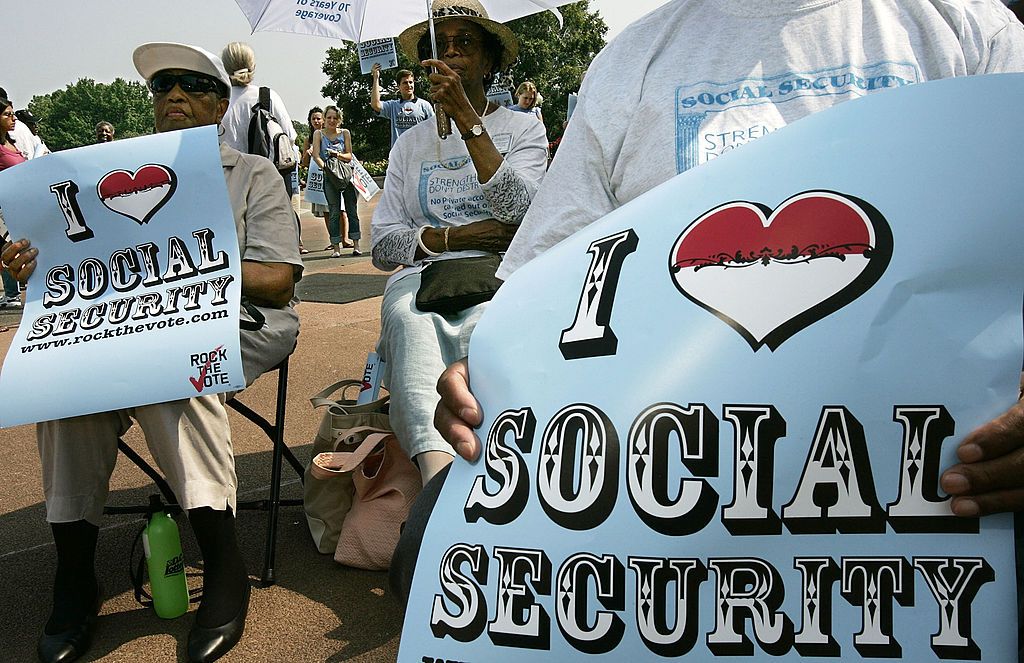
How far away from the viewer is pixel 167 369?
2615 millimetres

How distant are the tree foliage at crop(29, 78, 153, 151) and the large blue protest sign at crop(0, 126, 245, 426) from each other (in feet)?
355

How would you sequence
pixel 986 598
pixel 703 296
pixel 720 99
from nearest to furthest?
pixel 986 598 < pixel 703 296 < pixel 720 99

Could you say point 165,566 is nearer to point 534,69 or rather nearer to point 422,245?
point 422,245

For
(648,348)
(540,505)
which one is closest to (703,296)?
(648,348)

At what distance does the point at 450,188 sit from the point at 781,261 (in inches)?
104

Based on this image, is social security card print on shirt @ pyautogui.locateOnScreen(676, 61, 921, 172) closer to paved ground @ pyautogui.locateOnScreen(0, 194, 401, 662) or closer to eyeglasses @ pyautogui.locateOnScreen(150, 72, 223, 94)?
paved ground @ pyautogui.locateOnScreen(0, 194, 401, 662)

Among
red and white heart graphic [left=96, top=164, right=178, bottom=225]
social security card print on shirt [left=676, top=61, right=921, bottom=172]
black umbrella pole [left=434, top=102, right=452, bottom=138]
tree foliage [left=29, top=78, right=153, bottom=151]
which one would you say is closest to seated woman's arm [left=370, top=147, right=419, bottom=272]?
black umbrella pole [left=434, top=102, right=452, bottom=138]

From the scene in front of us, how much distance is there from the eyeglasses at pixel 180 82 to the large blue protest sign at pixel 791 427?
8.57 ft

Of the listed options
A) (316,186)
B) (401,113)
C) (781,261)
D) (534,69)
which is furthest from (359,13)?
(534,69)

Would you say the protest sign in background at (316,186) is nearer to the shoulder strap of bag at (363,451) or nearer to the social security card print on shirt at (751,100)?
the shoulder strap of bag at (363,451)

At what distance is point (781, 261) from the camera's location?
110 cm

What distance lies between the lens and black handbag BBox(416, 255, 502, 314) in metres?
3.08

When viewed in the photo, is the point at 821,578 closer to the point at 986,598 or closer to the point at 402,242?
the point at 986,598

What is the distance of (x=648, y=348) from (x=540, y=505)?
252mm
